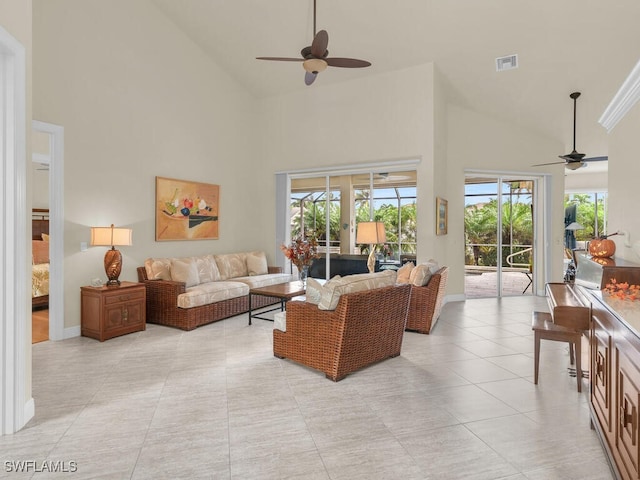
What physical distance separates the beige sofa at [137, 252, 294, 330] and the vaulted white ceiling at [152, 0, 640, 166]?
143 inches

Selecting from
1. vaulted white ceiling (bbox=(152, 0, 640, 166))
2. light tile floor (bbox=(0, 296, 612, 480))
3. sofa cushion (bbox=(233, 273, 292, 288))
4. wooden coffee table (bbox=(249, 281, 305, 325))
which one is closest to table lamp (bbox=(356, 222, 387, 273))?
wooden coffee table (bbox=(249, 281, 305, 325))

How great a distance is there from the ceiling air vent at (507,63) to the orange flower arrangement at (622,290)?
4.16 m

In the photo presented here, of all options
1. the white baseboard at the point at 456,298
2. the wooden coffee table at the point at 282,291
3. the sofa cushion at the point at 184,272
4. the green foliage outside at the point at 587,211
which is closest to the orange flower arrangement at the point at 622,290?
the wooden coffee table at the point at 282,291

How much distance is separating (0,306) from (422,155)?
5.57m

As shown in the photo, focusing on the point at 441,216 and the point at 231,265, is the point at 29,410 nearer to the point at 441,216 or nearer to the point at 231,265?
the point at 231,265

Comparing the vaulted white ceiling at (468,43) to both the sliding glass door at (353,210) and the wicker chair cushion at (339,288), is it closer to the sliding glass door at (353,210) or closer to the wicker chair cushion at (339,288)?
the sliding glass door at (353,210)

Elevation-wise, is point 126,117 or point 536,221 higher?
point 126,117

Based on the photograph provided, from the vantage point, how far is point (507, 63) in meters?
5.51

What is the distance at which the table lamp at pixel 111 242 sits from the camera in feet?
15.0

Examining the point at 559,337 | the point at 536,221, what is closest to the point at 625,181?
the point at 559,337

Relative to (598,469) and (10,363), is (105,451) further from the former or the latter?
(598,469)

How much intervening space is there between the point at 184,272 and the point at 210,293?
22.2 inches

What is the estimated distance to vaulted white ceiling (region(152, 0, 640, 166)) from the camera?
4508 mm

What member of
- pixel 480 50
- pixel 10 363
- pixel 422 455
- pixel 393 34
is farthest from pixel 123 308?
pixel 480 50
